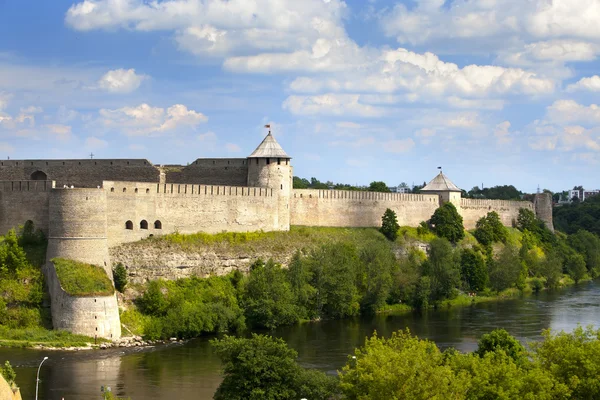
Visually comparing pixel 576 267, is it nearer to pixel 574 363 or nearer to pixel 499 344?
pixel 499 344

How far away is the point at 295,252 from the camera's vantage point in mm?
42344

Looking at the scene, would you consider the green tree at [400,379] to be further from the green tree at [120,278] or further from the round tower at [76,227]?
the green tree at [120,278]

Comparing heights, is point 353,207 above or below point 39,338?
above

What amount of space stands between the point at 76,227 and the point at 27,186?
3.19m

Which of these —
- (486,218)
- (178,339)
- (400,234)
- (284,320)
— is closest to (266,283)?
(284,320)

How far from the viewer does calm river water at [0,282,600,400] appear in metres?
26.1

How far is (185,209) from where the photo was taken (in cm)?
3959

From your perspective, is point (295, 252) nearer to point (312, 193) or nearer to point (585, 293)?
point (312, 193)

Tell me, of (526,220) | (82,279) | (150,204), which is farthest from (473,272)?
(82,279)

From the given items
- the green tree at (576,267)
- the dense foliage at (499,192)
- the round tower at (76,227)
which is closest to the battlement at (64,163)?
the round tower at (76,227)

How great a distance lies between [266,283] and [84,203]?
786cm

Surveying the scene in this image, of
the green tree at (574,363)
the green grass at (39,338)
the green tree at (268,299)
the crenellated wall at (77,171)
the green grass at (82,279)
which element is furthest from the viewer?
the crenellated wall at (77,171)

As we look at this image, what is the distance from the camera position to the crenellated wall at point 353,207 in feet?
155

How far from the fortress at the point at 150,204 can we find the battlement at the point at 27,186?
4cm
